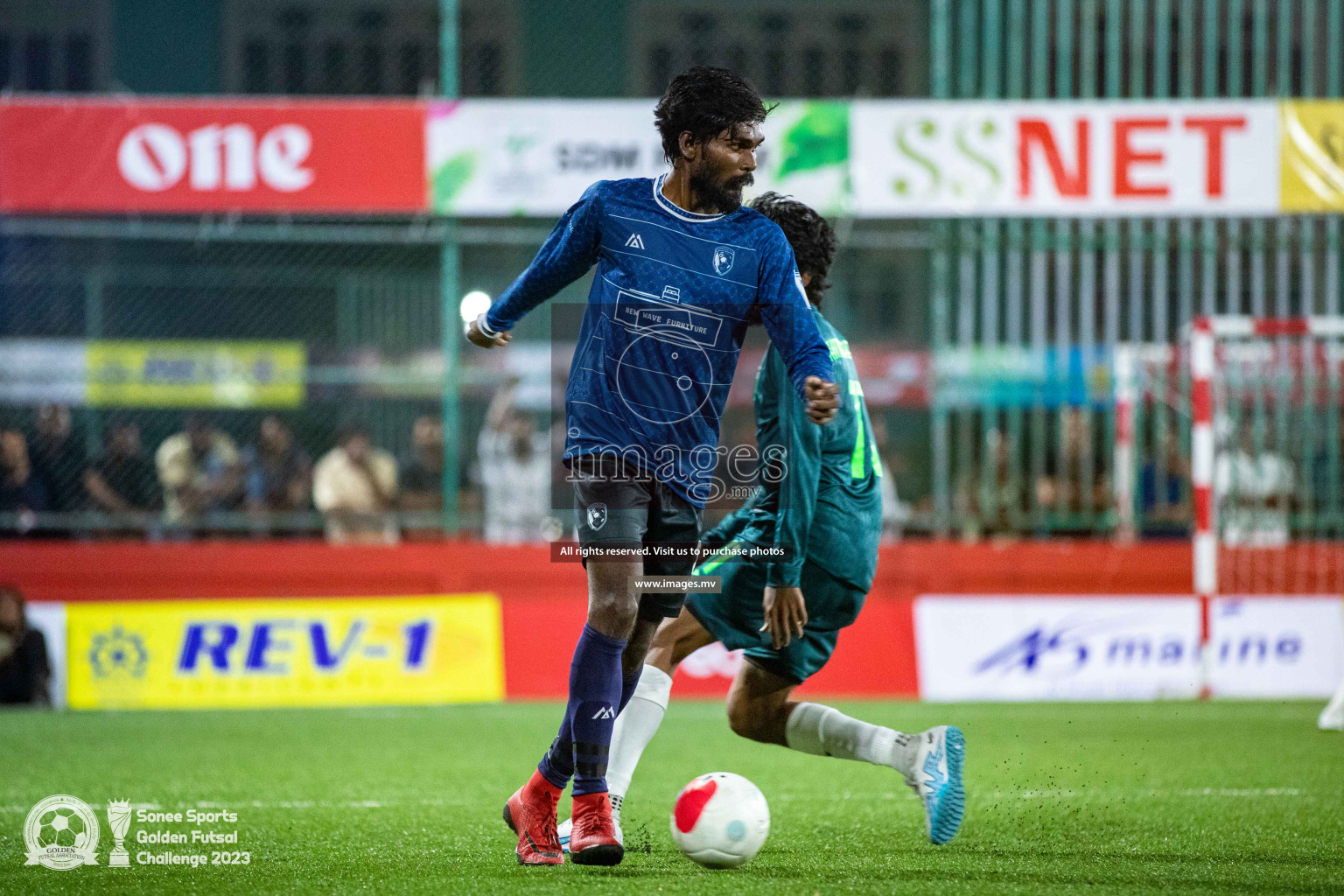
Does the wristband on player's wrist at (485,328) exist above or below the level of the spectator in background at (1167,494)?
above

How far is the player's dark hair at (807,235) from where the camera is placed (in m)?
5.02

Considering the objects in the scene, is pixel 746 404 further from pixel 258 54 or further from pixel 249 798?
pixel 258 54

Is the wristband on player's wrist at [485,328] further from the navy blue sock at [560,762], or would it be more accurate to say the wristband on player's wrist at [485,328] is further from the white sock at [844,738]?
the white sock at [844,738]

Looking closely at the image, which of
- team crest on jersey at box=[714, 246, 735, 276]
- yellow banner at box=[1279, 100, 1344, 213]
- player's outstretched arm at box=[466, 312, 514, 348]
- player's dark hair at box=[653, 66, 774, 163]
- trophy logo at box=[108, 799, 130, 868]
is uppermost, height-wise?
yellow banner at box=[1279, 100, 1344, 213]

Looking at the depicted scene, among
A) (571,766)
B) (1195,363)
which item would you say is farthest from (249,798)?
(1195,363)

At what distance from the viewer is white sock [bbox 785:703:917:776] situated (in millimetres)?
4879

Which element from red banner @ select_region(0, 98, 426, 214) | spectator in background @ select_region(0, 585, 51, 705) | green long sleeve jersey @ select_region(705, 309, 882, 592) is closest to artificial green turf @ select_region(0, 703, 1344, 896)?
spectator in background @ select_region(0, 585, 51, 705)

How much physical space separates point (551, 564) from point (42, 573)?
10.7 ft

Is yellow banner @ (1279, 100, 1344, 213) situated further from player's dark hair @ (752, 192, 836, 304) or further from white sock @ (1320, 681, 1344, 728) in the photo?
player's dark hair @ (752, 192, 836, 304)

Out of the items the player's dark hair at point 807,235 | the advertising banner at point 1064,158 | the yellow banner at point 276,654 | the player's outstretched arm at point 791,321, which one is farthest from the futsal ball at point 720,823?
the advertising banner at point 1064,158

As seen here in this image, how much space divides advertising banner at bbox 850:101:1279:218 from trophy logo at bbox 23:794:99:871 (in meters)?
6.98

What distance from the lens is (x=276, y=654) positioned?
33.6 ft

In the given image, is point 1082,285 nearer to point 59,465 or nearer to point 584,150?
point 584,150

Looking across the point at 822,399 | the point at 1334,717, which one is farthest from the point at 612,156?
the point at 822,399
